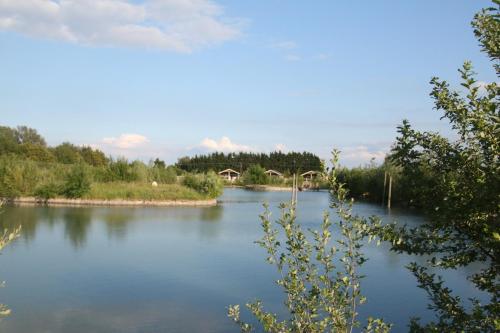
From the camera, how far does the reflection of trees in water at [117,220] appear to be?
575 inches

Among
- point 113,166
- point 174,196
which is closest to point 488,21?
point 174,196

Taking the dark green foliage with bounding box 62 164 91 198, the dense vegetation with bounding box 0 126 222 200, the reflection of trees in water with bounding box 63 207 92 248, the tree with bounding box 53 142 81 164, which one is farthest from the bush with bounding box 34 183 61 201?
the tree with bounding box 53 142 81 164

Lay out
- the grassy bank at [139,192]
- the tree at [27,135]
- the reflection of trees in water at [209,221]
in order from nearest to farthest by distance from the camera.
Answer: the reflection of trees in water at [209,221] < the grassy bank at [139,192] < the tree at [27,135]

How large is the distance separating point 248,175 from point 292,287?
53915 millimetres

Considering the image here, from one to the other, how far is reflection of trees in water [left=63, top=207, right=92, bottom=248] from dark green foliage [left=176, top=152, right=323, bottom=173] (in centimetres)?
4777

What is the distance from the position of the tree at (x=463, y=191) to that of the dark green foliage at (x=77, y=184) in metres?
22.9

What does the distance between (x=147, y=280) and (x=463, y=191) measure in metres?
7.58

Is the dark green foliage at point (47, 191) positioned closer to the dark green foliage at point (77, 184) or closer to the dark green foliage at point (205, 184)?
the dark green foliage at point (77, 184)

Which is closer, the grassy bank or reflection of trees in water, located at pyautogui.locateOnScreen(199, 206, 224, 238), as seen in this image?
reflection of trees in water, located at pyautogui.locateOnScreen(199, 206, 224, 238)

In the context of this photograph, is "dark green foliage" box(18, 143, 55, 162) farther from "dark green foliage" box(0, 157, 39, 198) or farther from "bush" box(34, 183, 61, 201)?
"bush" box(34, 183, 61, 201)

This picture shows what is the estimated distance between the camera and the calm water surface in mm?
6625

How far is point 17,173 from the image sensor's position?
23.7 m

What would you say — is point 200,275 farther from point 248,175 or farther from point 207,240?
point 248,175

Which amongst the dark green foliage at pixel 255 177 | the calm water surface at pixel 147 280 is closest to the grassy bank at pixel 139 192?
the calm water surface at pixel 147 280
